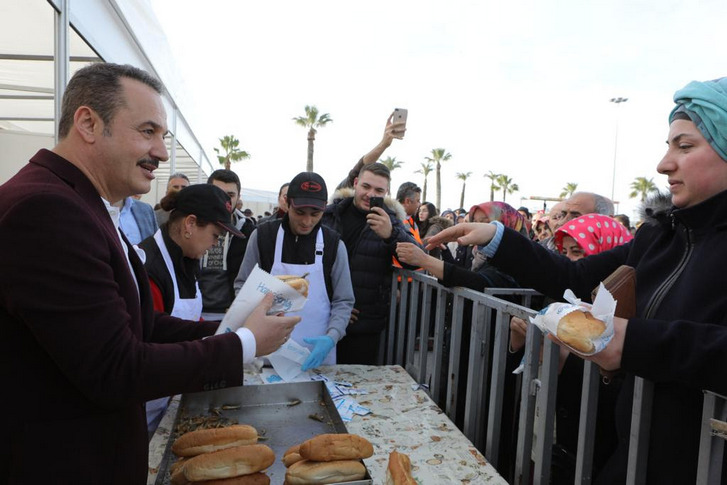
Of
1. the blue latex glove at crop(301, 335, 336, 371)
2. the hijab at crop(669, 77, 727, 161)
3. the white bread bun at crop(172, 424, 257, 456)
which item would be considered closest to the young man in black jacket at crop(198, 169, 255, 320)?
the blue latex glove at crop(301, 335, 336, 371)

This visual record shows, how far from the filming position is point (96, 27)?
14.4 feet

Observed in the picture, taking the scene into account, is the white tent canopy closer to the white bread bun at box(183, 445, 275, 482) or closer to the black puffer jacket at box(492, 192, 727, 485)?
the white bread bun at box(183, 445, 275, 482)

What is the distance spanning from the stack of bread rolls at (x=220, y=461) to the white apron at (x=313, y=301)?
148 cm

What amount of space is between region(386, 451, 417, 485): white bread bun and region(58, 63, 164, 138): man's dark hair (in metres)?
1.43

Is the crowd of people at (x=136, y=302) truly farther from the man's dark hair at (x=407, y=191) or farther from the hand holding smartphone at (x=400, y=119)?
the man's dark hair at (x=407, y=191)

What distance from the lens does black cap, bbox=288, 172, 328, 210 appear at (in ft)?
10.3

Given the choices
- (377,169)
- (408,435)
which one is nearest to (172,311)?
(408,435)

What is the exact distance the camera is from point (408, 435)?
193cm

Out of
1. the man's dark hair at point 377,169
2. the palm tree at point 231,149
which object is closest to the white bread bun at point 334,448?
the man's dark hair at point 377,169

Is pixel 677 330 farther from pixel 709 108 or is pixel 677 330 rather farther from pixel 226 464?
pixel 226 464

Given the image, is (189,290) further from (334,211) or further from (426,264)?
(334,211)

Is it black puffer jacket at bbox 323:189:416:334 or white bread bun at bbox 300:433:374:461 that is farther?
black puffer jacket at bbox 323:189:416:334

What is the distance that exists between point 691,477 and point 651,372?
425 mm

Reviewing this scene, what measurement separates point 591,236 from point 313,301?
6.29ft
